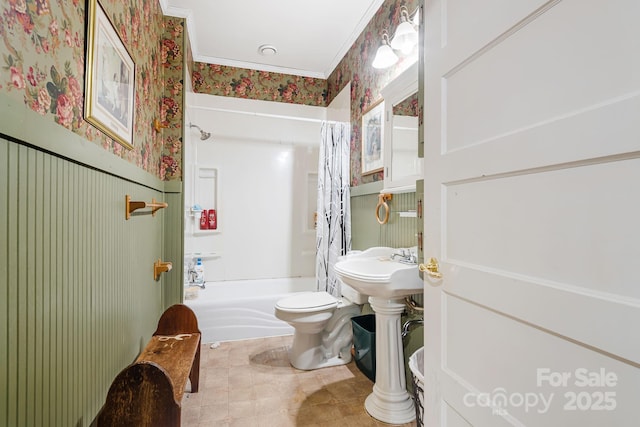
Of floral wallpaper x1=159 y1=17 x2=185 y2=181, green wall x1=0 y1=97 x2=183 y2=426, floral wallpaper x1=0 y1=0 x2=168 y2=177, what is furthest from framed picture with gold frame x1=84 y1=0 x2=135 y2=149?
floral wallpaper x1=159 y1=17 x2=185 y2=181

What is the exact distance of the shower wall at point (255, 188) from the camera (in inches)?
126

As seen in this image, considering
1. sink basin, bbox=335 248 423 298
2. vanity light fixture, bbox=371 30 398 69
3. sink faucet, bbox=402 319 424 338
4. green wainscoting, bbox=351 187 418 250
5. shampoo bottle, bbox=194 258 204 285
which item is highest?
vanity light fixture, bbox=371 30 398 69

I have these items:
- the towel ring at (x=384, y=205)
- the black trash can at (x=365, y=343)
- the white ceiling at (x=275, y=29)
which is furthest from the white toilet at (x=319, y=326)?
the white ceiling at (x=275, y=29)

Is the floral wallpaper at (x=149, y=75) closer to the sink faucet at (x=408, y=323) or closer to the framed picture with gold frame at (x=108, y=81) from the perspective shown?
the framed picture with gold frame at (x=108, y=81)

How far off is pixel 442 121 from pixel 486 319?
1.90 feet

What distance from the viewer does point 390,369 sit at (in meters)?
1.66

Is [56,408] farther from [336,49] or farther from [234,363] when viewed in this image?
[336,49]

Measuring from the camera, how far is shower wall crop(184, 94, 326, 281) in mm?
3201

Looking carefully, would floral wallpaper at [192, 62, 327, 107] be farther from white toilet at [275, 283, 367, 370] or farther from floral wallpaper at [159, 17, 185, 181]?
white toilet at [275, 283, 367, 370]

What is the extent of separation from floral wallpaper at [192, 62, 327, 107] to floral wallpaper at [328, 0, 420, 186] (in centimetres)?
Result: 47

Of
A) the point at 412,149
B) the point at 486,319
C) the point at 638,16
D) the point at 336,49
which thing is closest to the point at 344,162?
the point at 412,149

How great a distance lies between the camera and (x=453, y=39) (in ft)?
2.89

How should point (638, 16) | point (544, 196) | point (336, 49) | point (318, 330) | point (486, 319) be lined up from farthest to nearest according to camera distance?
1. point (336, 49)
2. point (318, 330)
3. point (486, 319)
4. point (544, 196)
5. point (638, 16)

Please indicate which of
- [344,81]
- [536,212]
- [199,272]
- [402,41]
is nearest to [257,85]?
[344,81]
